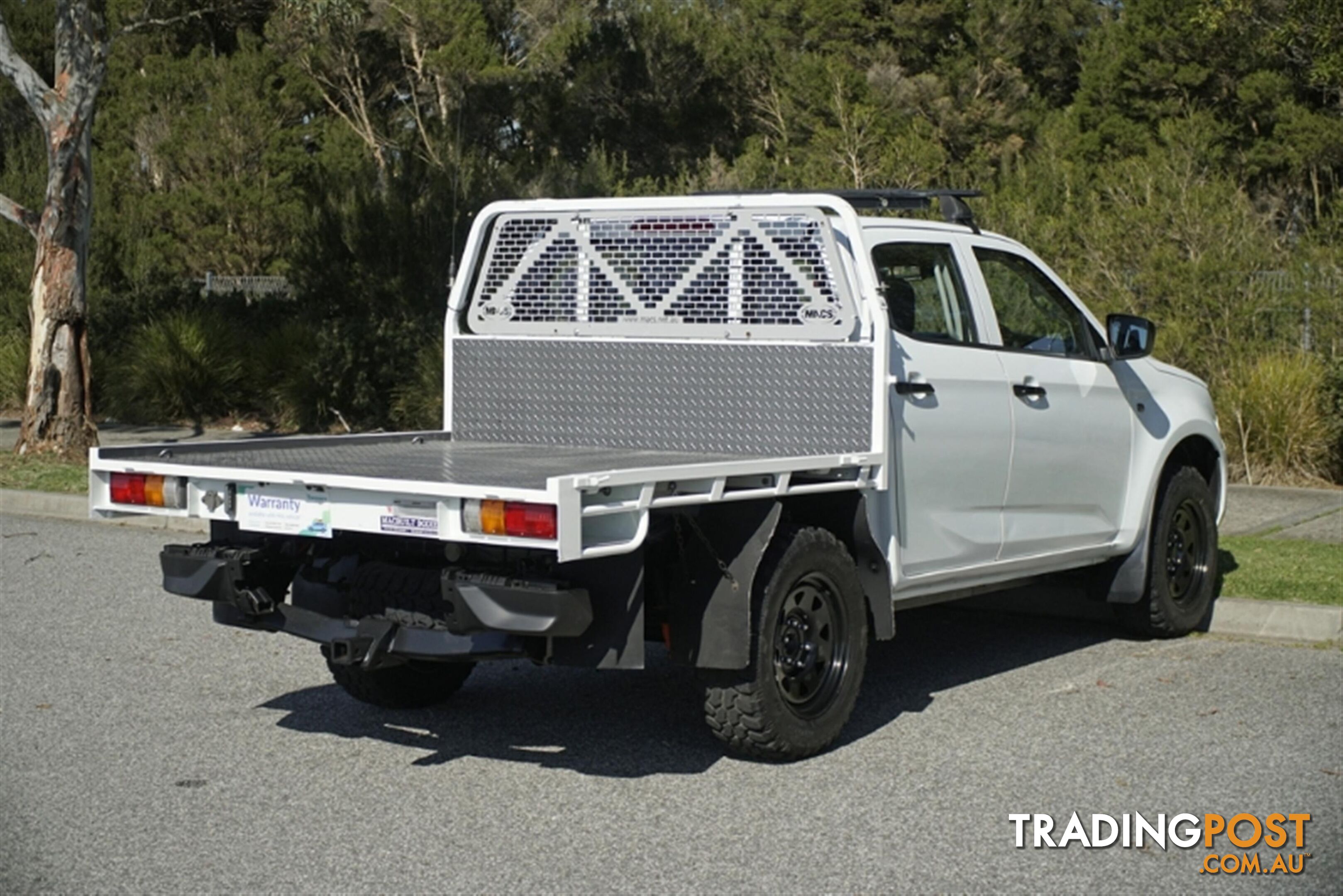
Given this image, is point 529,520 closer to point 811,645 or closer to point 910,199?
point 811,645

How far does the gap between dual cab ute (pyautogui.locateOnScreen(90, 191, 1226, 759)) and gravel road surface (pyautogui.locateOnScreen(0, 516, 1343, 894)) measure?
399 millimetres

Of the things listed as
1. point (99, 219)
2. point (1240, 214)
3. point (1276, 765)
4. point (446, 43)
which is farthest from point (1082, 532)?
point (446, 43)

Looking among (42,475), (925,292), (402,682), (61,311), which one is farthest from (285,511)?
(61,311)

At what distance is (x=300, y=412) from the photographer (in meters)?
21.0

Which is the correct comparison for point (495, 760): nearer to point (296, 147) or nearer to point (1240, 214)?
point (1240, 214)

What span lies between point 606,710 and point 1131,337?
128 inches

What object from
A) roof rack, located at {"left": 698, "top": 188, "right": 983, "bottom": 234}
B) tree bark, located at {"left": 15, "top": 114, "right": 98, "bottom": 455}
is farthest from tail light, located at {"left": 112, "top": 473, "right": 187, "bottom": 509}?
tree bark, located at {"left": 15, "top": 114, "right": 98, "bottom": 455}

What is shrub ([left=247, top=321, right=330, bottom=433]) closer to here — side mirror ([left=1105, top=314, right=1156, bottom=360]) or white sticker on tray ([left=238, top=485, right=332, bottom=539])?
side mirror ([left=1105, top=314, right=1156, bottom=360])

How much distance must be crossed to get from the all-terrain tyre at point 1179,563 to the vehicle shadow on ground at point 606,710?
367 millimetres

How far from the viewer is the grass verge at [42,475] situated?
14.6m

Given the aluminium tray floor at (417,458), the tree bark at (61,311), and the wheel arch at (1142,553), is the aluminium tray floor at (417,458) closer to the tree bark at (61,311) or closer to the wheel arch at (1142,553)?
the wheel arch at (1142,553)

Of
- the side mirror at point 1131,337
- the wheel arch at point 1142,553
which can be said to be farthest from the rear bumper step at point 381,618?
the wheel arch at point 1142,553

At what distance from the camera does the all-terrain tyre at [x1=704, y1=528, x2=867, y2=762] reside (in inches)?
249

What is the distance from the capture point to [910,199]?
304 inches
